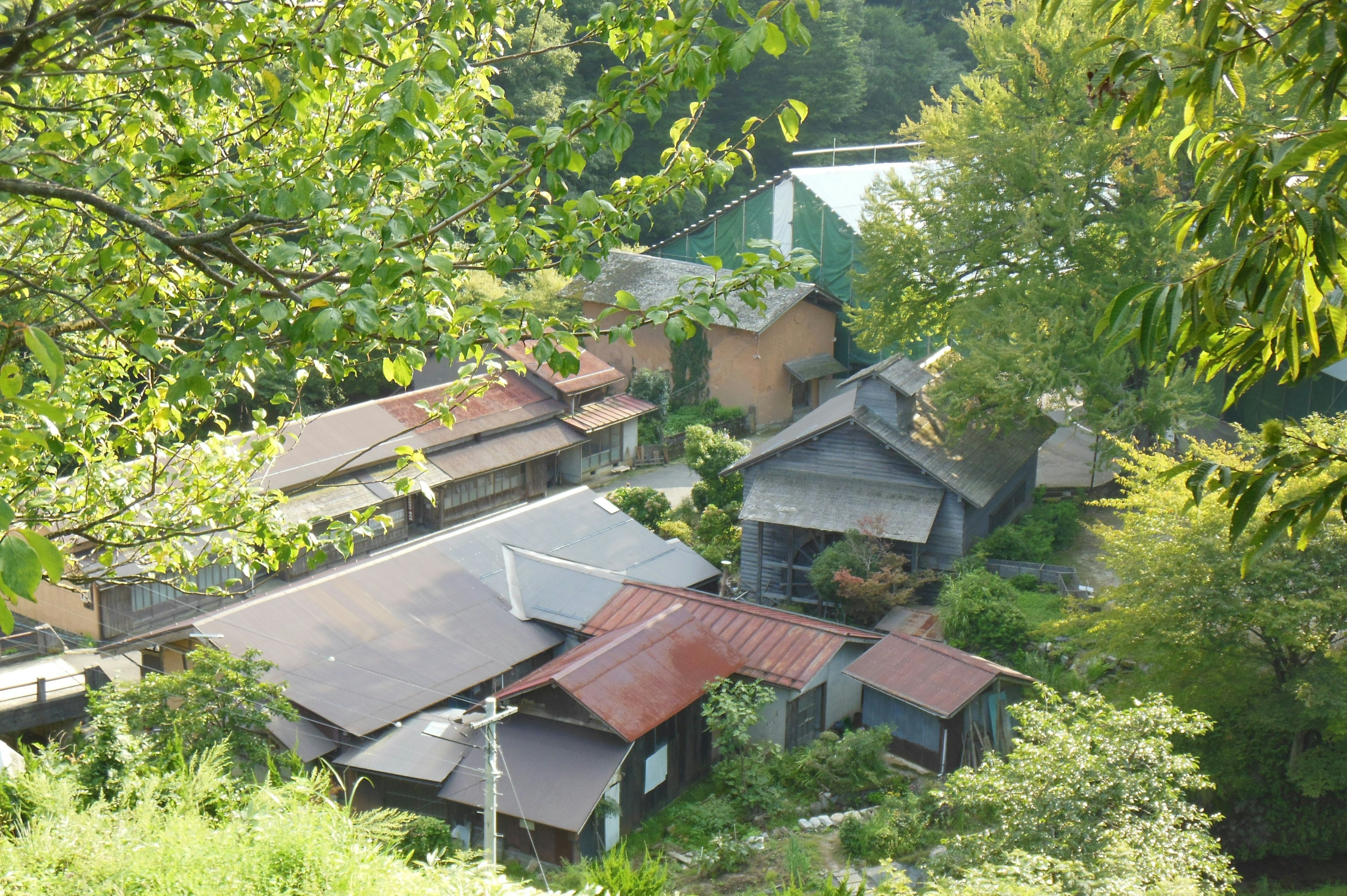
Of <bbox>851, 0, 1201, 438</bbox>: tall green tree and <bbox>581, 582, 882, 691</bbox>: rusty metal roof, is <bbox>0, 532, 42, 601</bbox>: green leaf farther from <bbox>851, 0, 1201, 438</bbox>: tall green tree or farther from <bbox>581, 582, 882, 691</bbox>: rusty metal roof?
<bbox>851, 0, 1201, 438</bbox>: tall green tree

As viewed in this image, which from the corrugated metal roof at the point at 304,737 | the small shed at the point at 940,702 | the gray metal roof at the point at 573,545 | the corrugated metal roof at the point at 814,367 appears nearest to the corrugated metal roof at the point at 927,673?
the small shed at the point at 940,702

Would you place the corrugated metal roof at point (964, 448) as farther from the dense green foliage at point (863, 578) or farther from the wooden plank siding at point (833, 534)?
the dense green foliage at point (863, 578)

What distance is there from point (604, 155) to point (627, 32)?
128ft

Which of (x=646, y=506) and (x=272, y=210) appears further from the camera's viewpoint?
(x=646, y=506)

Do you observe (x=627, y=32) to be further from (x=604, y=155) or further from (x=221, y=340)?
(x=604, y=155)

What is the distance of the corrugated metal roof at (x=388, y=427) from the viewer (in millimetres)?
25141

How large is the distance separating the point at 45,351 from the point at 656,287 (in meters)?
34.2

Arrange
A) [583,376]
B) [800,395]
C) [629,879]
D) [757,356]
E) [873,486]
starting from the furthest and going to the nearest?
[800,395], [757,356], [583,376], [873,486], [629,879]

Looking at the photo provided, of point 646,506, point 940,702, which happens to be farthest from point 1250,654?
point 646,506

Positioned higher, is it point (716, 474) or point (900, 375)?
point (900, 375)

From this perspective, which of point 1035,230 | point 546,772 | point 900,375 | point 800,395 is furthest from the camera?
point 800,395

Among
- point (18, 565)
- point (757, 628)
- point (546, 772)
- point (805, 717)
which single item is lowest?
point (805, 717)

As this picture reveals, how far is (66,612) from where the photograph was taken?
22000mm

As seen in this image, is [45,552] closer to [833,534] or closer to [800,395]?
[833,534]
